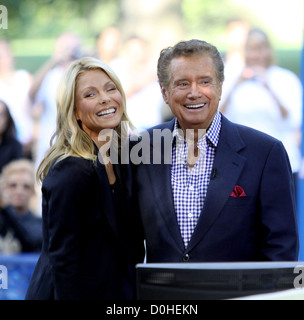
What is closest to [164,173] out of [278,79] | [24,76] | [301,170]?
[301,170]

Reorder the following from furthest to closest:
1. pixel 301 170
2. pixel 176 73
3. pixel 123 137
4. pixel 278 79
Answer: pixel 278 79 < pixel 301 170 < pixel 123 137 < pixel 176 73

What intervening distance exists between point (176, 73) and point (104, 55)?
3565 mm

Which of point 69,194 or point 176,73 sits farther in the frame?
point 176,73

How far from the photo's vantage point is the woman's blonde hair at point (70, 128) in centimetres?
268

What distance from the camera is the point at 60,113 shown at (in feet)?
9.12

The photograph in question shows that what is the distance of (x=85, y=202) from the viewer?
103 inches

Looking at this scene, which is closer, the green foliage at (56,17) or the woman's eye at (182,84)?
the woman's eye at (182,84)

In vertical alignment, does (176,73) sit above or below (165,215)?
above

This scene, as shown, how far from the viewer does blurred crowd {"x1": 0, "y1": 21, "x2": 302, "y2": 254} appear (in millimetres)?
5859

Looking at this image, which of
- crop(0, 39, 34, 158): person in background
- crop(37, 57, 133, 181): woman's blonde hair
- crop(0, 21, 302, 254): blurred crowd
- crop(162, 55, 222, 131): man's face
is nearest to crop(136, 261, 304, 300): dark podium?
crop(37, 57, 133, 181): woman's blonde hair

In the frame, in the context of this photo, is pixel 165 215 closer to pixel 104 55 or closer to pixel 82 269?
pixel 82 269

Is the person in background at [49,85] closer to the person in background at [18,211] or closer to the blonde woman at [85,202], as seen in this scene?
the person in background at [18,211]

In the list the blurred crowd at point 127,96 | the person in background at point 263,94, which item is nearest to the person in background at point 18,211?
the blurred crowd at point 127,96

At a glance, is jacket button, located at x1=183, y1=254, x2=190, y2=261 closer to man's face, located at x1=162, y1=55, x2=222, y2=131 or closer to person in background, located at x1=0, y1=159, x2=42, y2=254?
man's face, located at x1=162, y1=55, x2=222, y2=131
